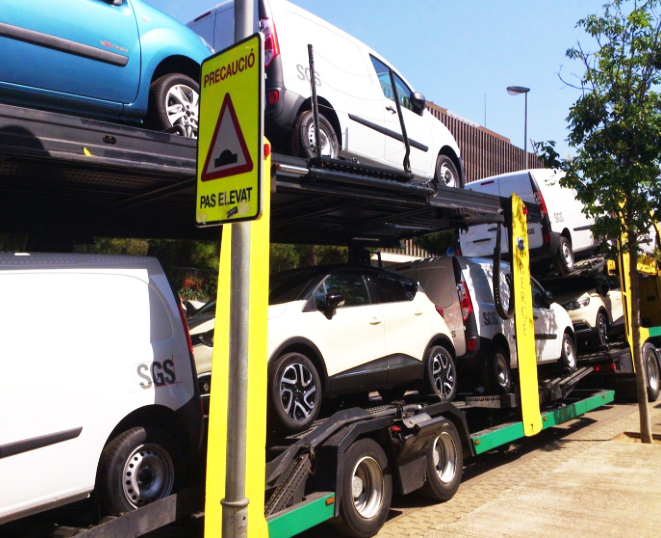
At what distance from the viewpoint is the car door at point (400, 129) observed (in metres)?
8.21

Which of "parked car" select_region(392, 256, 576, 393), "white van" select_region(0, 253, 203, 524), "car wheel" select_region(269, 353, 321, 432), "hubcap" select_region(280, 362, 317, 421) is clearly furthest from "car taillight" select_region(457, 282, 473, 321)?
"white van" select_region(0, 253, 203, 524)

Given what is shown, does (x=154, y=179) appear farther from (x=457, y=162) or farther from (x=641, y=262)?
(x=641, y=262)

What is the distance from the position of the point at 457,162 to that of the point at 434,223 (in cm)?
168

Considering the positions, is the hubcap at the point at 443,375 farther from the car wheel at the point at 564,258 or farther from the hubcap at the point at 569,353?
the car wheel at the point at 564,258

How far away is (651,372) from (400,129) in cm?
796

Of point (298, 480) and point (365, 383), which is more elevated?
point (365, 383)

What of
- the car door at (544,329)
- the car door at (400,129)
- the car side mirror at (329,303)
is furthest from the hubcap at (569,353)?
the car side mirror at (329,303)

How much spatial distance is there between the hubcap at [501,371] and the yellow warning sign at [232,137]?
5.76 metres

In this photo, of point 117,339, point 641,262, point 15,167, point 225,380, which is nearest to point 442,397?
point 225,380

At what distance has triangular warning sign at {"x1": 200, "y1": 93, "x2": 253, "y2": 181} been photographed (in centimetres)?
357

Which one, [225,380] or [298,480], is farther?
[298,480]

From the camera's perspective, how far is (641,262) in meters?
12.9

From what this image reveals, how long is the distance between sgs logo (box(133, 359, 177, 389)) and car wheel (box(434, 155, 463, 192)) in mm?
5946

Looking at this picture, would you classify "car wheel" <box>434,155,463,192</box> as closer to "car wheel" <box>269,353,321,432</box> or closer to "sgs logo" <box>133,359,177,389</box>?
"car wheel" <box>269,353,321,432</box>
